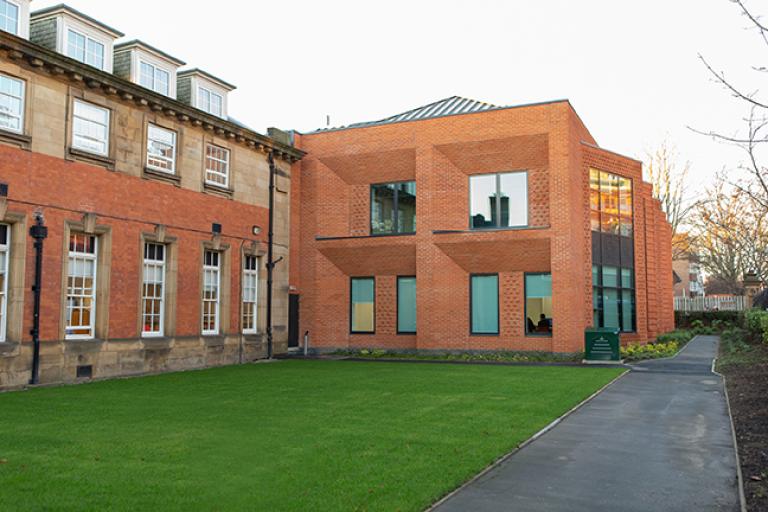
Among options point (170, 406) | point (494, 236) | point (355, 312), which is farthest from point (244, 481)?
point (355, 312)

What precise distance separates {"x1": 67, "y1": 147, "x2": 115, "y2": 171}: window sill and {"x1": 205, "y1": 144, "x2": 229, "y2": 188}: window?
388 centimetres

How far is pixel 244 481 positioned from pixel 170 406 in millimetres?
5723

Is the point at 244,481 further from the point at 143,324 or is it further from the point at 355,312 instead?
the point at 355,312

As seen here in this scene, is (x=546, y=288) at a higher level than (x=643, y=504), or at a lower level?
higher

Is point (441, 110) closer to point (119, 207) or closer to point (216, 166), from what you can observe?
point (216, 166)

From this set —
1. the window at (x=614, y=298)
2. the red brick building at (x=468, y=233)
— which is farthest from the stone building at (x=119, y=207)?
the window at (x=614, y=298)

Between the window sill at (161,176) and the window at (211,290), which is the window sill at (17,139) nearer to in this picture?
the window sill at (161,176)

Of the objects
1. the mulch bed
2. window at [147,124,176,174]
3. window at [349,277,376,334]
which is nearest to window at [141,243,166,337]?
window at [147,124,176,174]

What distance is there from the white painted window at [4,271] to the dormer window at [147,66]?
19.6 ft

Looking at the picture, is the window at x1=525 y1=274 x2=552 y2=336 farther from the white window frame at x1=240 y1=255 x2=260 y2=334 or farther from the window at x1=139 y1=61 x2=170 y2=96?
the window at x1=139 y1=61 x2=170 y2=96

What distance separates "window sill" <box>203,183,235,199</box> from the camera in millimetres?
20562

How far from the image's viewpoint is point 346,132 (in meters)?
25.6

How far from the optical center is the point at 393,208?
2541 centimetres

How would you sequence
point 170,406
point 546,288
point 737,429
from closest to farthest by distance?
1. point 737,429
2. point 170,406
3. point 546,288
